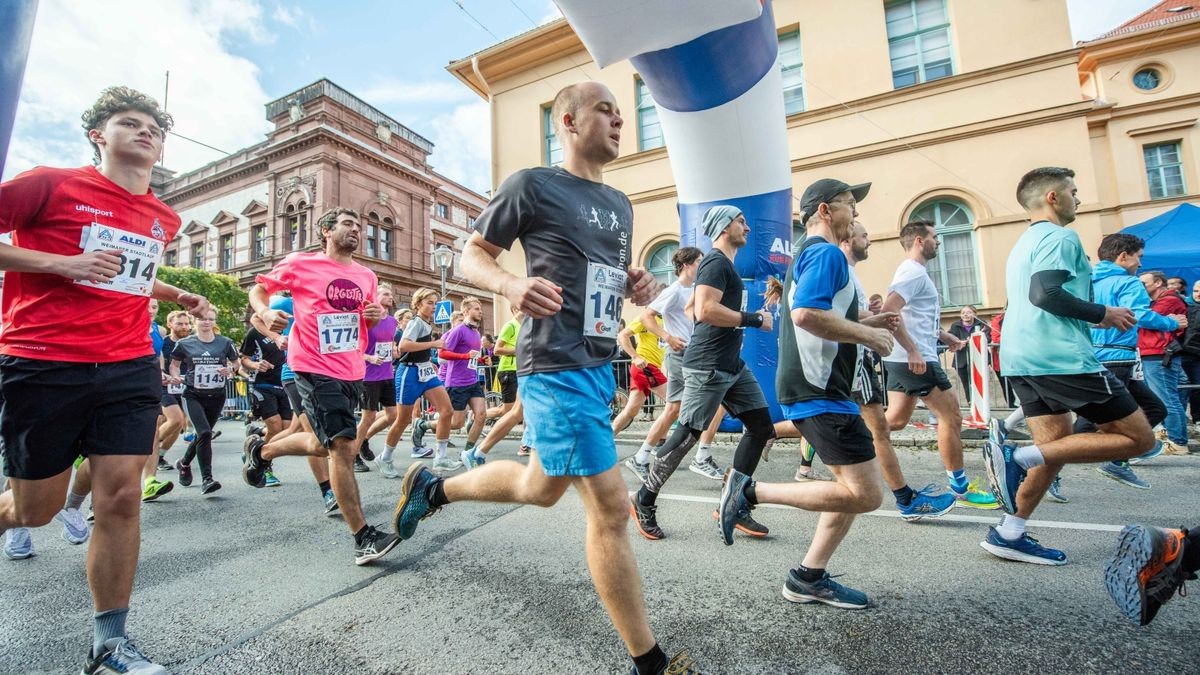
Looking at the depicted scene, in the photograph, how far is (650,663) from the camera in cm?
165

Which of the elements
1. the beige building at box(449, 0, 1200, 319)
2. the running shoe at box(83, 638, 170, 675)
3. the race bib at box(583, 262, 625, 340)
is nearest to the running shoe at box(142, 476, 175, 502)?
the running shoe at box(83, 638, 170, 675)

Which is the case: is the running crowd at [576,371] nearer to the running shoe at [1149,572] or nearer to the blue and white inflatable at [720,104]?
the running shoe at [1149,572]

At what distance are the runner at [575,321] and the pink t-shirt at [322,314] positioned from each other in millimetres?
1662

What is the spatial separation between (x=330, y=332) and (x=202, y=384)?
3.15 meters

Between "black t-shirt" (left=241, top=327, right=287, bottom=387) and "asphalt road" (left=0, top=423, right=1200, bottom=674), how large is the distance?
8.04 feet

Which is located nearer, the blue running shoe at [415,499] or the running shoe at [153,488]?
the blue running shoe at [415,499]

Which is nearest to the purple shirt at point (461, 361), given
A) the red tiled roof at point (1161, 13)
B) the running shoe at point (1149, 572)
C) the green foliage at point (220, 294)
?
the running shoe at point (1149, 572)

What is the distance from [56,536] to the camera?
3725 millimetres

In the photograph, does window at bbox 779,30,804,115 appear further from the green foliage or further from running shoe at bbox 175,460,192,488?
the green foliage

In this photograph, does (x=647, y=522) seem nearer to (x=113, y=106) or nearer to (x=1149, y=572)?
(x=1149, y=572)

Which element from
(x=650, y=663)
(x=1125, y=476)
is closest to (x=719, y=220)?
(x=650, y=663)

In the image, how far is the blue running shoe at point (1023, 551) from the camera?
2.71m

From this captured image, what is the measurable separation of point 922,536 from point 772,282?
2.34m

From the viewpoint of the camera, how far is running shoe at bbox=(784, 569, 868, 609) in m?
2.28
